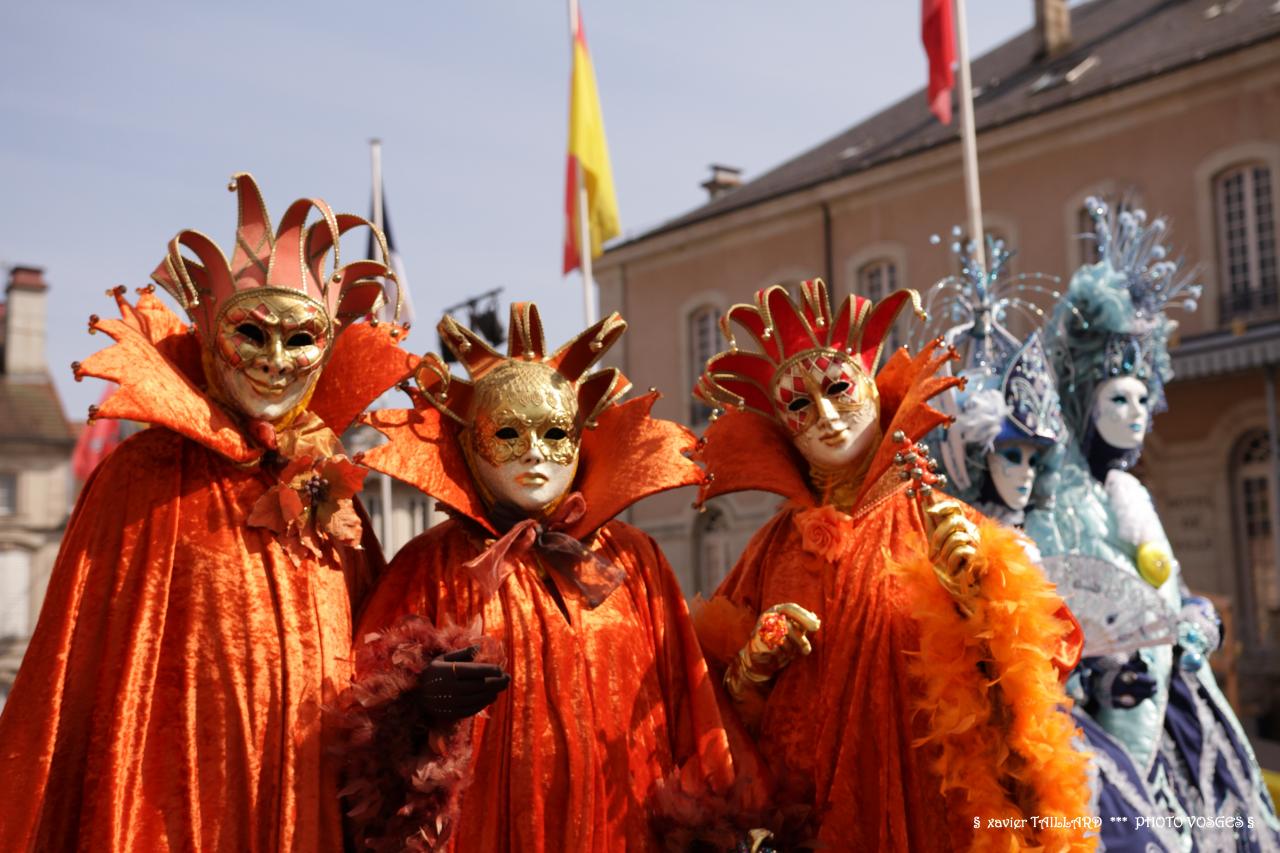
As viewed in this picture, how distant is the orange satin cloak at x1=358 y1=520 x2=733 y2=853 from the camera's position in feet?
14.2

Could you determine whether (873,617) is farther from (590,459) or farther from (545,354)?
(545,354)

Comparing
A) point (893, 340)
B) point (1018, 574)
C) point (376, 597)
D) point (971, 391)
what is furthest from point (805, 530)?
point (893, 340)

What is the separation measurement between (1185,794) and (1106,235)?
9.35ft

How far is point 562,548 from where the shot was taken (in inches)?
181

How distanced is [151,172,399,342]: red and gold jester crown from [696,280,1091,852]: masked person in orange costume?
1395mm

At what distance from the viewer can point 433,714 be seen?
4.05 m

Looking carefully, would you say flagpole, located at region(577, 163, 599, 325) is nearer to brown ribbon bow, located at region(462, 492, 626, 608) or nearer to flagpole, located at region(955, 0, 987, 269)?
flagpole, located at region(955, 0, 987, 269)

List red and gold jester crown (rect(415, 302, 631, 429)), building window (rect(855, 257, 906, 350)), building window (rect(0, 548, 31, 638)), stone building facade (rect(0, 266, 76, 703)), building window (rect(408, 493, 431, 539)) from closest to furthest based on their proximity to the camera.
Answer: red and gold jester crown (rect(415, 302, 631, 429)) → building window (rect(408, 493, 431, 539)) → building window (rect(855, 257, 906, 350)) → building window (rect(0, 548, 31, 638)) → stone building facade (rect(0, 266, 76, 703))

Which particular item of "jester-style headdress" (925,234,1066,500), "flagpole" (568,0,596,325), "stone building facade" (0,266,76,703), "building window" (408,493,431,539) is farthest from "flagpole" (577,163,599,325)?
"stone building facade" (0,266,76,703)

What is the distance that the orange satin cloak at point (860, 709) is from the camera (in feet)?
15.1

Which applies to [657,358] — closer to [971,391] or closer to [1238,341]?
[1238,341]

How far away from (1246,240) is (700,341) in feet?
33.1

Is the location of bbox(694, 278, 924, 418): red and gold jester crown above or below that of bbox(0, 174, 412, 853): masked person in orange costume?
above

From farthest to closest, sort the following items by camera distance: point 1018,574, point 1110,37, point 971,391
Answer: point 1110,37 < point 971,391 < point 1018,574
